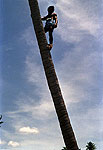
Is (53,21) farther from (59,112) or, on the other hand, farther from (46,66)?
(59,112)

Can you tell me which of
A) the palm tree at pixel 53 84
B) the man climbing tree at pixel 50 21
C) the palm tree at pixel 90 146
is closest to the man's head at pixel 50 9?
the man climbing tree at pixel 50 21

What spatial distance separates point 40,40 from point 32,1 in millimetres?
1649

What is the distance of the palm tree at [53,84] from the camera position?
4480 millimetres

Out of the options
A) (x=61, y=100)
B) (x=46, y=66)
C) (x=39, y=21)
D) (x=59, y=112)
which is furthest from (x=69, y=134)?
(x=39, y=21)

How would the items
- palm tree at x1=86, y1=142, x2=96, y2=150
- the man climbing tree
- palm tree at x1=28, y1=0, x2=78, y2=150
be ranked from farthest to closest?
palm tree at x1=86, y1=142, x2=96, y2=150
the man climbing tree
palm tree at x1=28, y1=0, x2=78, y2=150

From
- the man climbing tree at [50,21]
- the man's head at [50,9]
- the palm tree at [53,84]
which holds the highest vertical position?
the man's head at [50,9]

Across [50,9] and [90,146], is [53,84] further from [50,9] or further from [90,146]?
[90,146]

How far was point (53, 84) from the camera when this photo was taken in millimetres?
5031

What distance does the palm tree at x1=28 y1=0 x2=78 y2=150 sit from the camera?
14.7 ft

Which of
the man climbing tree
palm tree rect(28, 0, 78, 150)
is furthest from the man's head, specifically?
palm tree rect(28, 0, 78, 150)

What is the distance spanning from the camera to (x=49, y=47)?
5.75 m

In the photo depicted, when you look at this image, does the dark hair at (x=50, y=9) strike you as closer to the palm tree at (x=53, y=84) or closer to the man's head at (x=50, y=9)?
the man's head at (x=50, y=9)

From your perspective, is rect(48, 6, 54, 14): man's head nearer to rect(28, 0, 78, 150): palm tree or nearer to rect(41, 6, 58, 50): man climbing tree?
rect(41, 6, 58, 50): man climbing tree

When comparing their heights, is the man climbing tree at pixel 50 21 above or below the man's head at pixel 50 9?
below
